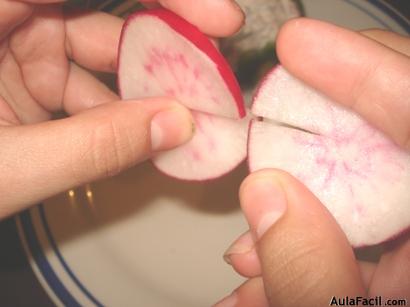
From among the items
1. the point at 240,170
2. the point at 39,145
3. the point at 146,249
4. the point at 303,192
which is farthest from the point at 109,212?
the point at 303,192

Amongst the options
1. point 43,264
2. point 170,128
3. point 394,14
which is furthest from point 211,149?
point 394,14

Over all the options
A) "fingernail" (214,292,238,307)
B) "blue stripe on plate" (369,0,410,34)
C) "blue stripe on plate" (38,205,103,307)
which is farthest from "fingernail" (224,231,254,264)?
"blue stripe on plate" (369,0,410,34)

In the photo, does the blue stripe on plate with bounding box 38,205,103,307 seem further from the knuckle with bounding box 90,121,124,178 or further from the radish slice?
the radish slice

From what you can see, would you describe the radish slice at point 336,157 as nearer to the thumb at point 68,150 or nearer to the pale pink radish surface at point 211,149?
the pale pink radish surface at point 211,149

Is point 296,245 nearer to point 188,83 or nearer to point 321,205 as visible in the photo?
point 321,205

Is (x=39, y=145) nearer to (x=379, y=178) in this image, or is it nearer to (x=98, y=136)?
(x=98, y=136)

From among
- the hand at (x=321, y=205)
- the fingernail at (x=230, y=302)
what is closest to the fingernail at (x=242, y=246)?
the fingernail at (x=230, y=302)
